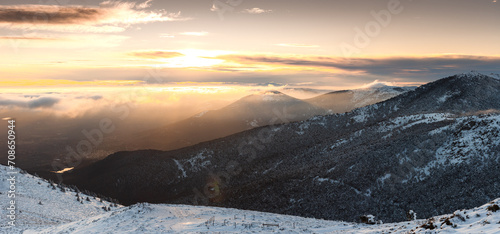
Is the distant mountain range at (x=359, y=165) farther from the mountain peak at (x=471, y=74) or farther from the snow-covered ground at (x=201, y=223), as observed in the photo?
the snow-covered ground at (x=201, y=223)

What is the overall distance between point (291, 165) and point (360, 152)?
23910 mm

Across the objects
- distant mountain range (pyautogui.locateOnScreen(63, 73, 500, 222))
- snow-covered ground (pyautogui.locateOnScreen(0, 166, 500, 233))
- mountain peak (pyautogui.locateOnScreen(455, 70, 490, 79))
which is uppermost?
mountain peak (pyautogui.locateOnScreen(455, 70, 490, 79))

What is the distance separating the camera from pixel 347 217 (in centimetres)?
4962

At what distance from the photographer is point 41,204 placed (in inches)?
1515

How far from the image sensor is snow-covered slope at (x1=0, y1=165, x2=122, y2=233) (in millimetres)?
31766

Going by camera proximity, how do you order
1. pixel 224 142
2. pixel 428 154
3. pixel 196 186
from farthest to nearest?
pixel 224 142 → pixel 196 186 → pixel 428 154

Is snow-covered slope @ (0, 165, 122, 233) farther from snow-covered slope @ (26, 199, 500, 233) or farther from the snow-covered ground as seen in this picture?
snow-covered slope @ (26, 199, 500, 233)

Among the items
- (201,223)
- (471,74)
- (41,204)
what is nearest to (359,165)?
(201,223)

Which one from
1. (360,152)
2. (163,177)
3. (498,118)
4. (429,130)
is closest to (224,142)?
(163,177)

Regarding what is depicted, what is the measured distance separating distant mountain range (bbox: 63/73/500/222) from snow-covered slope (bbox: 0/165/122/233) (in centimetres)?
3224

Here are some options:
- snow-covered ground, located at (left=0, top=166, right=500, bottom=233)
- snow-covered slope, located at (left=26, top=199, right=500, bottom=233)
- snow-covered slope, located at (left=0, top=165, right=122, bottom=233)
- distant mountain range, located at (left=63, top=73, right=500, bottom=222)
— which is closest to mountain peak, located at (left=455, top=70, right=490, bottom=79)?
distant mountain range, located at (left=63, top=73, right=500, bottom=222)

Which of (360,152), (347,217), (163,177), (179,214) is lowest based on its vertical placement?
(163,177)

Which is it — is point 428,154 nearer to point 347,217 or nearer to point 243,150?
point 347,217

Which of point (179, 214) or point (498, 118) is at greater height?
point (498, 118)
